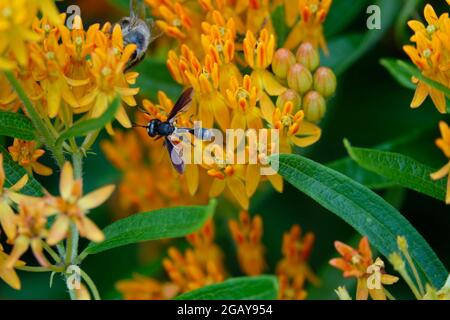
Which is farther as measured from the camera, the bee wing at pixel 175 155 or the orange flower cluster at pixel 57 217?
the bee wing at pixel 175 155

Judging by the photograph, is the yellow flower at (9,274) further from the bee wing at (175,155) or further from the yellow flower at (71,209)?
the bee wing at (175,155)

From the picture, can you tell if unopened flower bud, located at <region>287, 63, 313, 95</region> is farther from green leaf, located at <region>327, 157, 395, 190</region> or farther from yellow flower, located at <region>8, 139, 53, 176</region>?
yellow flower, located at <region>8, 139, 53, 176</region>

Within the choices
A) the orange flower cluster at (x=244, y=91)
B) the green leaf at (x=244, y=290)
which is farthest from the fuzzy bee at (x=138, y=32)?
the green leaf at (x=244, y=290)

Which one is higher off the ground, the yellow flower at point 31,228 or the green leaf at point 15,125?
the green leaf at point 15,125

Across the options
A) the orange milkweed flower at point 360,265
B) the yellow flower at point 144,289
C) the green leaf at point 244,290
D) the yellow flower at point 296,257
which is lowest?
the green leaf at point 244,290

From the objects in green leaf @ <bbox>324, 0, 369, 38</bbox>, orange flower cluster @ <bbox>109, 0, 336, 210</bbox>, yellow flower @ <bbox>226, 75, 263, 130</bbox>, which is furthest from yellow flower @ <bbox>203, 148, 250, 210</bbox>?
green leaf @ <bbox>324, 0, 369, 38</bbox>
